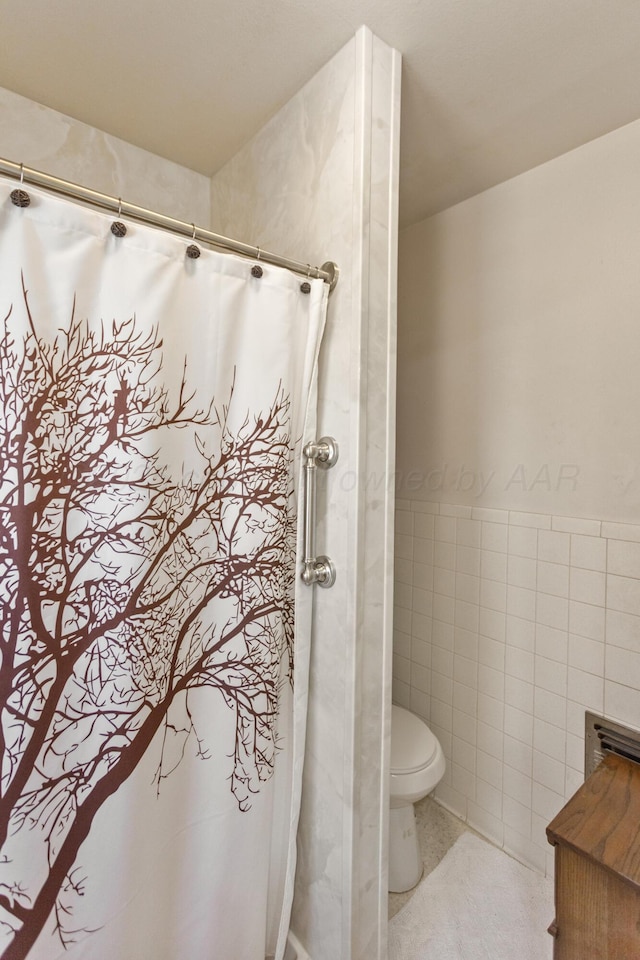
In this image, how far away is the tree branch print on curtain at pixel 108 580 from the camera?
0.83 meters

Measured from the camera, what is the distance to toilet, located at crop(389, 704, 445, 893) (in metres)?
1.52

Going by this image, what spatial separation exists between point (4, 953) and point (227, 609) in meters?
0.71

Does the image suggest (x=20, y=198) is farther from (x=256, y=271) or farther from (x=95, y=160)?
(x=95, y=160)

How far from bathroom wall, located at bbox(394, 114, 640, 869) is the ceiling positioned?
0.93 ft

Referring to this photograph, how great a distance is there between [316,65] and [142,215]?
722mm

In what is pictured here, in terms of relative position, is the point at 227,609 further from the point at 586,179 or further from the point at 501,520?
the point at 586,179

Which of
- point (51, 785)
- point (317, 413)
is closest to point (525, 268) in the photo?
point (317, 413)

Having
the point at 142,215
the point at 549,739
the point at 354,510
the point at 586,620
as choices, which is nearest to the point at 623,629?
the point at 586,620

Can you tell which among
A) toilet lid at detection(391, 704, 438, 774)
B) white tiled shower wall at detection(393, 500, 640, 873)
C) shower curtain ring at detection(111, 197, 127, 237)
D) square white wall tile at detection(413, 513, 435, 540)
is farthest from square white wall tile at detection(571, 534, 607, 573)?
shower curtain ring at detection(111, 197, 127, 237)

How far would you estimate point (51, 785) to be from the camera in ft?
2.87

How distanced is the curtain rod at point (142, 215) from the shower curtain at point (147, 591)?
0.03 metres

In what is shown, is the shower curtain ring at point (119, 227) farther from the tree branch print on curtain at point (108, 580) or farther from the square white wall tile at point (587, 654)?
the square white wall tile at point (587, 654)

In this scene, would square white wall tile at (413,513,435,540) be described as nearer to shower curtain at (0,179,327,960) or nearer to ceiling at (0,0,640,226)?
shower curtain at (0,179,327,960)

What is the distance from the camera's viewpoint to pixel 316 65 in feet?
4.00
